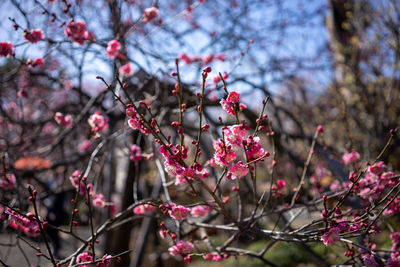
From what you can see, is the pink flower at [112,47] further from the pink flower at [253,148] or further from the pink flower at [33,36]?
the pink flower at [253,148]

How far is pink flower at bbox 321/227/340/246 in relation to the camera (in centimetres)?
130

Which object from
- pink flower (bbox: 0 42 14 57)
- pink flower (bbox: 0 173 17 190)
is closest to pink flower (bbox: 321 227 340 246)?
pink flower (bbox: 0 173 17 190)

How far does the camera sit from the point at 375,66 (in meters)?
5.05

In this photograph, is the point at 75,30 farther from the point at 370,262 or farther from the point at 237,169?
the point at 370,262

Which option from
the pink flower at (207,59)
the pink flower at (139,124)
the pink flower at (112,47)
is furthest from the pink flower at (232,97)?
the pink flower at (207,59)

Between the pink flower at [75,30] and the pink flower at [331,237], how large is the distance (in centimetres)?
230

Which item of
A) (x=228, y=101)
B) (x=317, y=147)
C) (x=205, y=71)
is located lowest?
(x=317, y=147)

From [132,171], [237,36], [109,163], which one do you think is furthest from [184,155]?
[237,36]

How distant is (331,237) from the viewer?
1304 mm

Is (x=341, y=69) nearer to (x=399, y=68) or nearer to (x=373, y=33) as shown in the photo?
(x=373, y=33)

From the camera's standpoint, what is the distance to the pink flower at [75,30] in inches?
94.0

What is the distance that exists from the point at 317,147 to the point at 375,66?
3444 mm

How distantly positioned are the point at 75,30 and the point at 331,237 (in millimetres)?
2426

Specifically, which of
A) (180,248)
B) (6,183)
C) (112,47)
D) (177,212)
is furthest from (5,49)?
(180,248)
